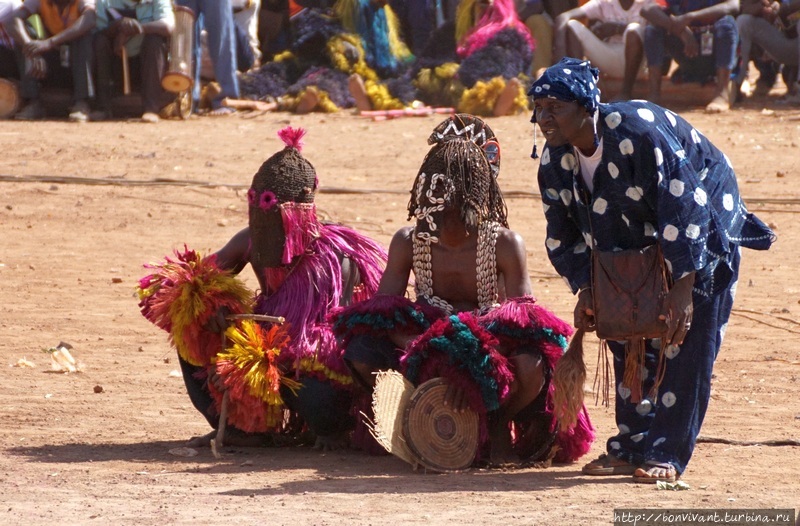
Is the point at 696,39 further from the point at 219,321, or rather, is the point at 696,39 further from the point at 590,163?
the point at 590,163

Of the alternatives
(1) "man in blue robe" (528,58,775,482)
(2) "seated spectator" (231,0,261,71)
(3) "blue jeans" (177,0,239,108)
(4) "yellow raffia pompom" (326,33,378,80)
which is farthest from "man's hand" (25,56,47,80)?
(1) "man in blue robe" (528,58,775,482)

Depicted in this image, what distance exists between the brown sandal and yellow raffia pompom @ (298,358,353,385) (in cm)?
107

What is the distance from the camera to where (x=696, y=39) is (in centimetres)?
1452

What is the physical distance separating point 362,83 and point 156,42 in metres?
2.25

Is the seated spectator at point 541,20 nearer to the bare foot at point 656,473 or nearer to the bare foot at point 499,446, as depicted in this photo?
the bare foot at point 499,446

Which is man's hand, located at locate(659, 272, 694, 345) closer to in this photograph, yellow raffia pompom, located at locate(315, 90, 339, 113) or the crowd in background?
the crowd in background

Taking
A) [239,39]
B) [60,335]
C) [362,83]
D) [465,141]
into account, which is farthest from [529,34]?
[465,141]

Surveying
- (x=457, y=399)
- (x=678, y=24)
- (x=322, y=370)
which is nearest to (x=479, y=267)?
(x=457, y=399)

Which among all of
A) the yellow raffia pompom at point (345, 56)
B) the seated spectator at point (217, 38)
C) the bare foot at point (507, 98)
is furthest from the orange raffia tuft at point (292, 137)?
the yellow raffia pompom at point (345, 56)

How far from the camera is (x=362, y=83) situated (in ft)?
49.2

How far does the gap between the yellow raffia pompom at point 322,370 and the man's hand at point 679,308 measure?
150 centimetres

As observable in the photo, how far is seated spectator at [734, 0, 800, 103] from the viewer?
14633 millimetres

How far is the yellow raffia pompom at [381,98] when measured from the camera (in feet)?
49.3

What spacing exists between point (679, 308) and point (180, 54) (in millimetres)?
10480
